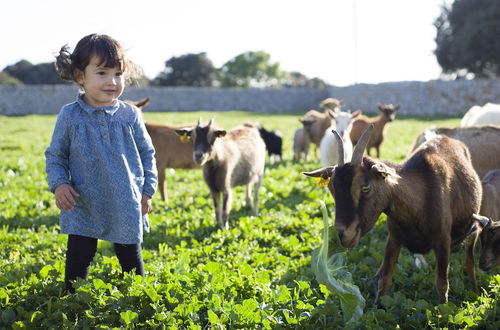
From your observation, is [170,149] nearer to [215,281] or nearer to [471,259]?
[215,281]

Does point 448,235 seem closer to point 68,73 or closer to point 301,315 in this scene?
point 301,315

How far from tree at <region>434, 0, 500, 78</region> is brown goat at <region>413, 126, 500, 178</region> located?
43.3 meters

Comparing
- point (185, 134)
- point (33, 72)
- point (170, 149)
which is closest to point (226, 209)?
point (185, 134)

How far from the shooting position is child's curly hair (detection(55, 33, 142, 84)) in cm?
352

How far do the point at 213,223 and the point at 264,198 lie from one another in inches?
75.2

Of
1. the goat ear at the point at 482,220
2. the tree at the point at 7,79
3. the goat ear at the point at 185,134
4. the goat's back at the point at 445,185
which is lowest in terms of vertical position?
the goat ear at the point at 482,220

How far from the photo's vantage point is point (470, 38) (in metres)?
45.9

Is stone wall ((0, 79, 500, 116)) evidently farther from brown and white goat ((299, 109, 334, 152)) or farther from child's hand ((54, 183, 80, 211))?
child's hand ((54, 183, 80, 211))

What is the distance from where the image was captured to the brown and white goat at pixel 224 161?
688cm

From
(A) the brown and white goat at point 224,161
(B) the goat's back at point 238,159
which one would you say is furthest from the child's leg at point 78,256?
(B) the goat's back at point 238,159

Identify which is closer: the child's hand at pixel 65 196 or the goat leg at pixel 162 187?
the child's hand at pixel 65 196

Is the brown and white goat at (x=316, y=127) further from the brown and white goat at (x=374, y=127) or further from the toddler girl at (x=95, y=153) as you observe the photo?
the toddler girl at (x=95, y=153)

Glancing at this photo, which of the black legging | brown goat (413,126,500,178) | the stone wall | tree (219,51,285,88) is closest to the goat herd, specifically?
brown goat (413,126,500,178)

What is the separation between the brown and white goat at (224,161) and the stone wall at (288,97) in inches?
1085
